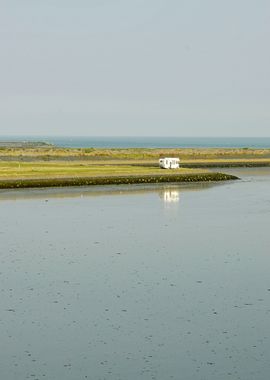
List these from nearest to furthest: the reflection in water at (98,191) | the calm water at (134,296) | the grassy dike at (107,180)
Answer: the calm water at (134,296), the reflection in water at (98,191), the grassy dike at (107,180)

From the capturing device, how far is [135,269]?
105 feet

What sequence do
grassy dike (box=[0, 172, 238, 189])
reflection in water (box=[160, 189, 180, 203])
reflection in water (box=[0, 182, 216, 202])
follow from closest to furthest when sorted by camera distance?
1. reflection in water (box=[160, 189, 180, 203])
2. reflection in water (box=[0, 182, 216, 202])
3. grassy dike (box=[0, 172, 238, 189])

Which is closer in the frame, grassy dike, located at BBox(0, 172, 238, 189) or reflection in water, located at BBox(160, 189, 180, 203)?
reflection in water, located at BBox(160, 189, 180, 203)

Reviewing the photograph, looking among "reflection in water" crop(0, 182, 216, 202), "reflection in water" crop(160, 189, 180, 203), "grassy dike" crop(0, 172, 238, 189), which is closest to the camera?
"reflection in water" crop(160, 189, 180, 203)

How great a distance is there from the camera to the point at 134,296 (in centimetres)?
2702

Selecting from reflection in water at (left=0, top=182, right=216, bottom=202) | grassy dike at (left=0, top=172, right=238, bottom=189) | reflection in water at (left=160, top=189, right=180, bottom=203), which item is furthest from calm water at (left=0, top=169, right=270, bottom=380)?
grassy dike at (left=0, top=172, right=238, bottom=189)

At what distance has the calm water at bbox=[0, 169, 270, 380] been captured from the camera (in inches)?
797

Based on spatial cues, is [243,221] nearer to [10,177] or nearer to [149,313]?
[149,313]

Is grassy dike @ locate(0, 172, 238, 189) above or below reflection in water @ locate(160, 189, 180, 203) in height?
above

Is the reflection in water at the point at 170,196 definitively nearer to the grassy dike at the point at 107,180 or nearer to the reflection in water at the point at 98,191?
the reflection in water at the point at 98,191

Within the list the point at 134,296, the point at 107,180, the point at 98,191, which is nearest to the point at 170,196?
the point at 98,191

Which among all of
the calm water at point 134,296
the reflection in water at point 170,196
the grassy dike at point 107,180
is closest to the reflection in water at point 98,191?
the reflection in water at point 170,196

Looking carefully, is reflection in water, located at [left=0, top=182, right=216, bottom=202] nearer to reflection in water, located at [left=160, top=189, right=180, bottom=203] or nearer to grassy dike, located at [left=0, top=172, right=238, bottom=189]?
reflection in water, located at [left=160, top=189, right=180, bottom=203]

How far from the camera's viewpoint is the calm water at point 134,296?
20234 millimetres
